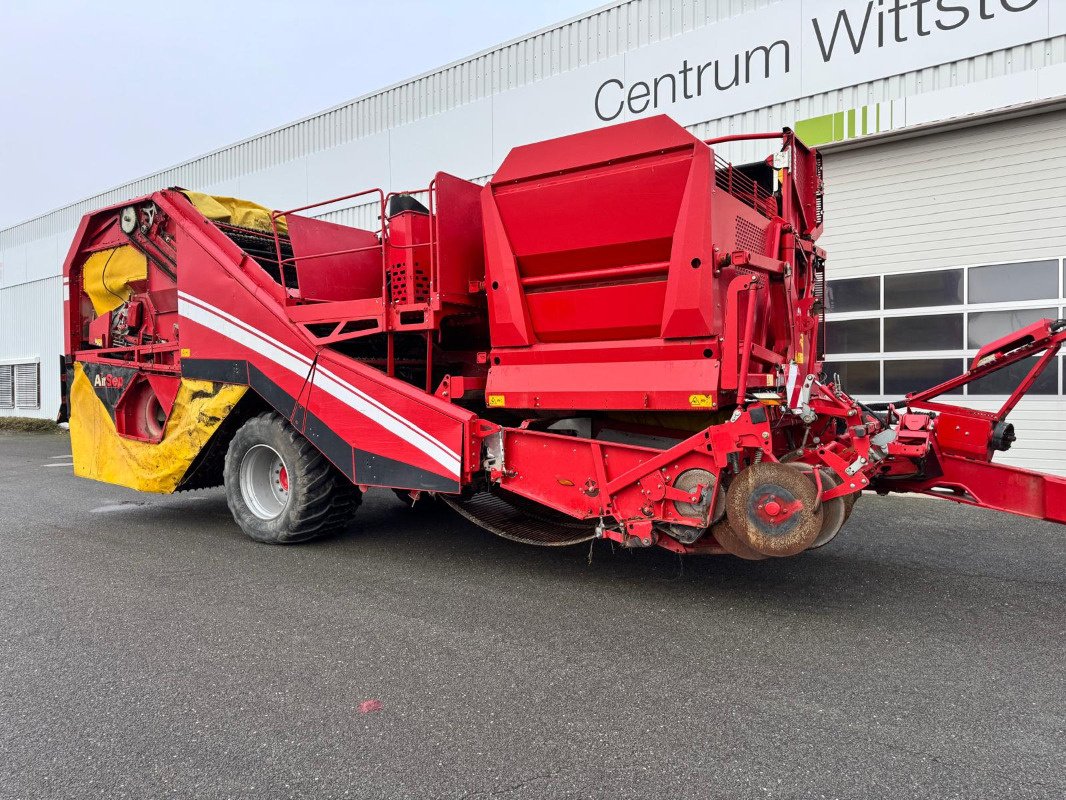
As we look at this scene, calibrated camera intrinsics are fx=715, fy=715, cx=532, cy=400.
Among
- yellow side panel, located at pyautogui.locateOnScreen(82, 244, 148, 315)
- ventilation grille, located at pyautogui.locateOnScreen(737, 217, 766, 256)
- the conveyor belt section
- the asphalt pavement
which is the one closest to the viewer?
the asphalt pavement

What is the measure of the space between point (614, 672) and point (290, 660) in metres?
1.49

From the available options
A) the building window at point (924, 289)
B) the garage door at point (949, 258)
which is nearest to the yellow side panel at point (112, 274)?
the garage door at point (949, 258)

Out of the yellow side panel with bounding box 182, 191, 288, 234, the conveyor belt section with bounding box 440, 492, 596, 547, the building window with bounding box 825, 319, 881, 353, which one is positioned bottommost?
the conveyor belt section with bounding box 440, 492, 596, 547

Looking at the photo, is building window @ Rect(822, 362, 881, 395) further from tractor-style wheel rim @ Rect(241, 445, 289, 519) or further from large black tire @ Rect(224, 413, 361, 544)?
tractor-style wheel rim @ Rect(241, 445, 289, 519)

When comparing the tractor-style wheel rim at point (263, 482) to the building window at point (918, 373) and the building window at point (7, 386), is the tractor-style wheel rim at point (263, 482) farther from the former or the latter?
the building window at point (7, 386)

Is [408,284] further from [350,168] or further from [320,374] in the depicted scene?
[350,168]

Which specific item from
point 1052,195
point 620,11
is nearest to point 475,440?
point 1052,195

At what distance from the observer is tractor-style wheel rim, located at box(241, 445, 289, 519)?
Answer: 568cm

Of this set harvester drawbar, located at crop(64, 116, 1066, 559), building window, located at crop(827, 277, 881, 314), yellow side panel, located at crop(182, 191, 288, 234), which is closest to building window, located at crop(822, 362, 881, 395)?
building window, located at crop(827, 277, 881, 314)

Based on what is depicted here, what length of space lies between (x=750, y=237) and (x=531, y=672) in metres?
2.77

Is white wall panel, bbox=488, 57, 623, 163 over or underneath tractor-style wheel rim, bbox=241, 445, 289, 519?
over

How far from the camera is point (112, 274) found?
6.81m

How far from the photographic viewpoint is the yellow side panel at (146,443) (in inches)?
229

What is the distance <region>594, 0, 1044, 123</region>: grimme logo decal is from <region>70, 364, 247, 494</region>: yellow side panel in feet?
22.2
